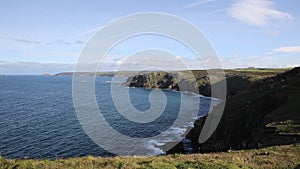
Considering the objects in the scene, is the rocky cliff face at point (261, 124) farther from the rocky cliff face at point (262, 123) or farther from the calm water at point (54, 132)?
the calm water at point (54, 132)

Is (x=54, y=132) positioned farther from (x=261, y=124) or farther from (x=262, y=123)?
(x=262, y=123)

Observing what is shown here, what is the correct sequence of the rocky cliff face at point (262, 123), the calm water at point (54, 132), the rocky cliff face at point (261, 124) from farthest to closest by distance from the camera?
the calm water at point (54, 132), the rocky cliff face at point (262, 123), the rocky cliff face at point (261, 124)

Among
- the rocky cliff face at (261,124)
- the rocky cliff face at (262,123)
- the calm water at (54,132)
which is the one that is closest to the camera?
the rocky cliff face at (261,124)

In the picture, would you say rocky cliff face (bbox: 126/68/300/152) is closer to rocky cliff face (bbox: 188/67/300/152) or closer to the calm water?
rocky cliff face (bbox: 188/67/300/152)

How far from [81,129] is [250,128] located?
45032 millimetres

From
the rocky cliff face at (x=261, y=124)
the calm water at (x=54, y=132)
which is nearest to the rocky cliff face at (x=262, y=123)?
the rocky cliff face at (x=261, y=124)

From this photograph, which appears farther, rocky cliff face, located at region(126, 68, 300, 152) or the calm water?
the calm water

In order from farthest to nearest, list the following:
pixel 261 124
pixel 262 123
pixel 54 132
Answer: pixel 54 132
pixel 261 124
pixel 262 123

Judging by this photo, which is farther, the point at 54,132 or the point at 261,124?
the point at 54,132

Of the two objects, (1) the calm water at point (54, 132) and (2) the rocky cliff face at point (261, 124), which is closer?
(2) the rocky cliff face at point (261, 124)

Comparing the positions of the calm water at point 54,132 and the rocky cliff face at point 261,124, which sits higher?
the rocky cliff face at point 261,124

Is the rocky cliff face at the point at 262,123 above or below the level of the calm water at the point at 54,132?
above

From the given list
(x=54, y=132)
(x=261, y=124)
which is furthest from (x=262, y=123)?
(x=54, y=132)

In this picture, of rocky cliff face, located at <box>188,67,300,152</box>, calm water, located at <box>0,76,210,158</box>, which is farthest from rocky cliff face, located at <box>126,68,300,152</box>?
calm water, located at <box>0,76,210,158</box>
